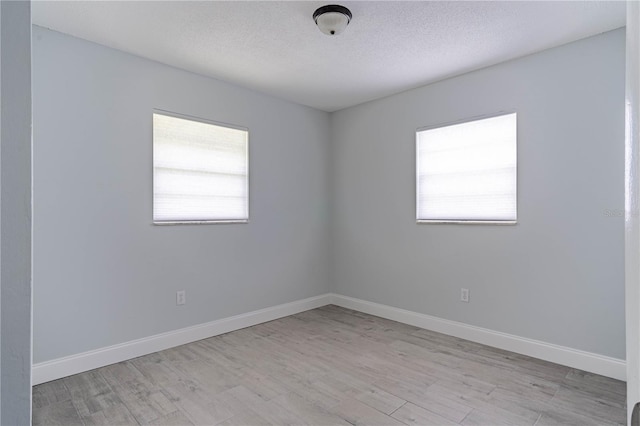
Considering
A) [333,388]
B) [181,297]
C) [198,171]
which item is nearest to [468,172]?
[333,388]

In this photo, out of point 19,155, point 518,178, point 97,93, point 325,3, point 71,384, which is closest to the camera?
point 19,155

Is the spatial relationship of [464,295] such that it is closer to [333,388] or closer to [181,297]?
[333,388]

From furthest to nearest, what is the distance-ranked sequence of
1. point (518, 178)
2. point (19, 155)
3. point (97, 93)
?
point (518, 178), point (97, 93), point (19, 155)

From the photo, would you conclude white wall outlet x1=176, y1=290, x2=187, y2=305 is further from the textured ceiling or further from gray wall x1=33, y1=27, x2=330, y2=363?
the textured ceiling

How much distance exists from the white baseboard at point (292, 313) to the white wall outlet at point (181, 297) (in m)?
0.27

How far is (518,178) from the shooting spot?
3.03 m

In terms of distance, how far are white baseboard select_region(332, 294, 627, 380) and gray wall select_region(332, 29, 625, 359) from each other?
0.06 m

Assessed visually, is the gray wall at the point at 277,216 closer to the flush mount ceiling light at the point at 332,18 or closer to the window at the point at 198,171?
the window at the point at 198,171

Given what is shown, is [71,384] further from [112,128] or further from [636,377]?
[636,377]

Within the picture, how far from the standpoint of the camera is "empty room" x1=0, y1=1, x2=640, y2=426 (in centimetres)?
233

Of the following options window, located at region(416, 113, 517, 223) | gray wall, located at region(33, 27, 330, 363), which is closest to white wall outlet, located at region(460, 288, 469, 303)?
window, located at region(416, 113, 517, 223)

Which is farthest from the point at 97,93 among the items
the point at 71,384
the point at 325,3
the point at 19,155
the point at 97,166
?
the point at 19,155

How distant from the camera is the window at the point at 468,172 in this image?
10.2 ft

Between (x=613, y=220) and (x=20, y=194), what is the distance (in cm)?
335
